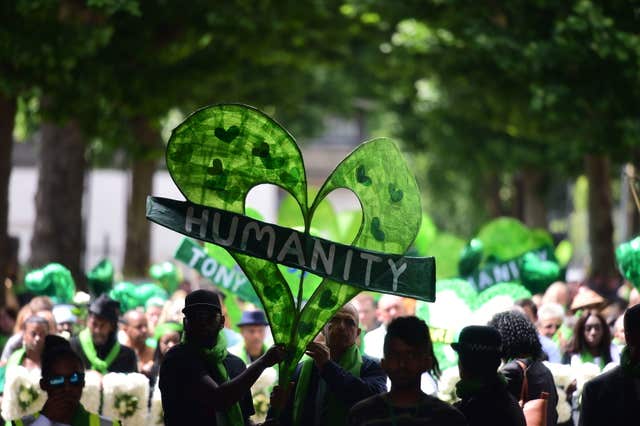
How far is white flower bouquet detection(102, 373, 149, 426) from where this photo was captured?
27.2ft

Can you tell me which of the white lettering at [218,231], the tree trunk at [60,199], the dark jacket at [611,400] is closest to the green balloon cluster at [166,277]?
the tree trunk at [60,199]

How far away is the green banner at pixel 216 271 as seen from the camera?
1117cm

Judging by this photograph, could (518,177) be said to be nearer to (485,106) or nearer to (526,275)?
(485,106)

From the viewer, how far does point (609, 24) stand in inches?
630

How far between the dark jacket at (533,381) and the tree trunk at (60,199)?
43.0 ft

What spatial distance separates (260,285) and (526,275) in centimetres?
803

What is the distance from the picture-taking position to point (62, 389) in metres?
6.30

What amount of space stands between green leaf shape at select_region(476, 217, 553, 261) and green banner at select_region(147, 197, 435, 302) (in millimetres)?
9583

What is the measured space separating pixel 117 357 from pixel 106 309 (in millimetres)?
464

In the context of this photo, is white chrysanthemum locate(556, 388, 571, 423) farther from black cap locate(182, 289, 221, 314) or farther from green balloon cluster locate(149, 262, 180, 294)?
green balloon cluster locate(149, 262, 180, 294)

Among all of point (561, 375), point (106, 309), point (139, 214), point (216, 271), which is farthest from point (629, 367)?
point (139, 214)

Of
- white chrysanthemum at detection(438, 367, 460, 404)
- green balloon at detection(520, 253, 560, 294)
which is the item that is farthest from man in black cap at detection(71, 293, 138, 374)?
green balloon at detection(520, 253, 560, 294)

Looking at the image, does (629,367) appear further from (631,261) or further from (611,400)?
(631,261)

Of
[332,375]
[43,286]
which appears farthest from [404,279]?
[43,286]
